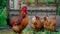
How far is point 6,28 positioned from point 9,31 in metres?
0.21

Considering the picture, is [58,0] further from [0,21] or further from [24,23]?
[24,23]

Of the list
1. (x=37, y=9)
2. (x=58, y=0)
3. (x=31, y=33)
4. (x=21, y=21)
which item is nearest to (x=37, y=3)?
(x=37, y=9)

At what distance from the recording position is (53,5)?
642cm

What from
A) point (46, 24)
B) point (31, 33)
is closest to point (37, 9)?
point (31, 33)

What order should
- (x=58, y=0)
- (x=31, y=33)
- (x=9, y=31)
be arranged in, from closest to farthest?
(x=31, y=33), (x=9, y=31), (x=58, y=0)

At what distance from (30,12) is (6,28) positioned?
101cm

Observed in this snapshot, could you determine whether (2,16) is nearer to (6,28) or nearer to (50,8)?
(6,28)

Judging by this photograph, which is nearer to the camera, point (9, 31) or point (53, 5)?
point (9, 31)

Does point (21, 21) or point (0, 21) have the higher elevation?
point (21, 21)

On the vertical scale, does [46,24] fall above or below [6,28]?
above

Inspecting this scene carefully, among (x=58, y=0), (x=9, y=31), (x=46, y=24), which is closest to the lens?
(x=46, y=24)

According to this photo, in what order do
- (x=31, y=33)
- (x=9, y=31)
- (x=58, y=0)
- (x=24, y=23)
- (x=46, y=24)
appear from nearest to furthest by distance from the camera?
(x=24, y=23), (x=46, y=24), (x=31, y=33), (x=9, y=31), (x=58, y=0)

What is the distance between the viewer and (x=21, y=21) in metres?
3.80

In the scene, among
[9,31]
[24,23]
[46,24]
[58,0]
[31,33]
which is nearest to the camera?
[24,23]
